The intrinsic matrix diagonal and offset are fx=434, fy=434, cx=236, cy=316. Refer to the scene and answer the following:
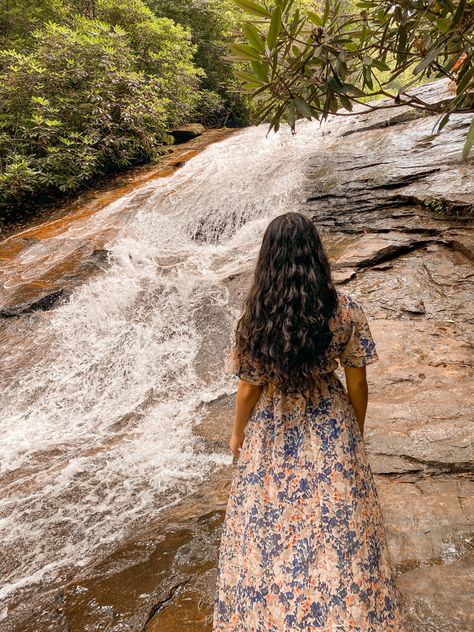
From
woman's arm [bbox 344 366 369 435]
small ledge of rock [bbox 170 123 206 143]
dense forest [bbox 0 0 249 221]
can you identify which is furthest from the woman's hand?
small ledge of rock [bbox 170 123 206 143]

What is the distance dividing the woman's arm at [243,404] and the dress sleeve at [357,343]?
0.38 meters

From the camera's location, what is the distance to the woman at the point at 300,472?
1.55 m

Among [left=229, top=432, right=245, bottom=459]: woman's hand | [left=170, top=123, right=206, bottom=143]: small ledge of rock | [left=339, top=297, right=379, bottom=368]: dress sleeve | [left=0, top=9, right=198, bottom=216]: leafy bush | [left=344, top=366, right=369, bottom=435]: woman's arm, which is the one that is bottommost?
[left=229, top=432, right=245, bottom=459]: woman's hand

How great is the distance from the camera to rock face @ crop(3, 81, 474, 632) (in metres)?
2.20

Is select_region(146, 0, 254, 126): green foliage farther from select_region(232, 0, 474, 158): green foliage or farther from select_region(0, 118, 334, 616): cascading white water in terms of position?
select_region(232, 0, 474, 158): green foliage

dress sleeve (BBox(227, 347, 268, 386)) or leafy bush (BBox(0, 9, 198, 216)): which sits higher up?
leafy bush (BBox(0, 9, 198, 216))

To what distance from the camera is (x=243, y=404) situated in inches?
69.9

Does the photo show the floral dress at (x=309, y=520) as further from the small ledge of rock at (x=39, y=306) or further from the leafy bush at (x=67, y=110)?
the leafy bush at (x=67, y=110)

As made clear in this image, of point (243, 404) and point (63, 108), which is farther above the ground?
point (63, 108)

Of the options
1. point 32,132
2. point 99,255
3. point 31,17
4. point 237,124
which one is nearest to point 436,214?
point 99,255

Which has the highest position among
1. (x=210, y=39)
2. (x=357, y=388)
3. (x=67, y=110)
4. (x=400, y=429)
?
(x=210, y=39)

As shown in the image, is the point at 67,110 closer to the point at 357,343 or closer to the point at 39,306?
the point at 39,306

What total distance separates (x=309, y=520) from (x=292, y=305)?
793 millimetres

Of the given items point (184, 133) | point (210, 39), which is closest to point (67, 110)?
point (184, 133)
